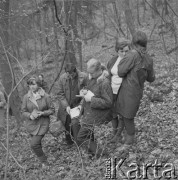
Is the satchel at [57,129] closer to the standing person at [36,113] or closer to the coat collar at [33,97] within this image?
the standing person at [36,113]

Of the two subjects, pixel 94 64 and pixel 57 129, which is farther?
pixel 57 129

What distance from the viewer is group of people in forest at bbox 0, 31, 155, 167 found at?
4.50 metres

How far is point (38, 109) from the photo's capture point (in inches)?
207

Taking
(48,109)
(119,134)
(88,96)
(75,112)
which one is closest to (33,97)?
(48,109)

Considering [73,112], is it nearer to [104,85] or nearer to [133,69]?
[104,85]

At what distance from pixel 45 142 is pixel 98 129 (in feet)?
4.96

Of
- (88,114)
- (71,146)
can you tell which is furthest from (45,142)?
(88,114)

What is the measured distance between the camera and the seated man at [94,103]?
4.50 meters

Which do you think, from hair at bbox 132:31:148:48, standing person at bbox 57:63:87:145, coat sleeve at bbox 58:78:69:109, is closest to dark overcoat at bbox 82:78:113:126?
standing person at bbox 57:63:87:145

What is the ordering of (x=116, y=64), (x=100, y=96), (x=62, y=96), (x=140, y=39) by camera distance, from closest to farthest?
(x=140, y=39)
(x=100, y=96)
(x=116, y=64)
(x=62, y=96)

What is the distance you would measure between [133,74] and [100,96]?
676 millimetres

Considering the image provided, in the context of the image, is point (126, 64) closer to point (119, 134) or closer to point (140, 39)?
point (140, 39)

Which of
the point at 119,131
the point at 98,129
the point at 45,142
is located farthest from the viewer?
the point at 45,142

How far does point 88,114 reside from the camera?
4770mm
